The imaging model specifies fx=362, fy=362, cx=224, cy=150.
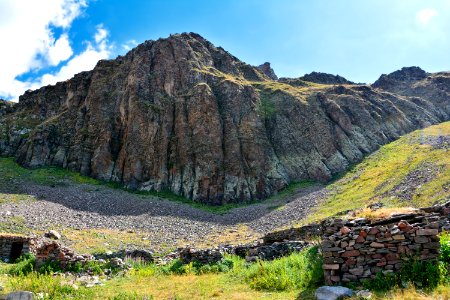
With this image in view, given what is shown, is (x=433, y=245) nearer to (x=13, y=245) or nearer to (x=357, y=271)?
(x=357, y=271)

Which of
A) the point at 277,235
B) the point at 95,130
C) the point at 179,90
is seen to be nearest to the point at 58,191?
the point at 95,130

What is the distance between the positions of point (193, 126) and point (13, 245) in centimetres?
6125

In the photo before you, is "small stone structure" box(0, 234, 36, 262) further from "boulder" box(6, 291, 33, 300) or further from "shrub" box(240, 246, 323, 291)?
"shrub" box(240, 246, 323, 291)

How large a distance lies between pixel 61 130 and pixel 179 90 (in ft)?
99.8

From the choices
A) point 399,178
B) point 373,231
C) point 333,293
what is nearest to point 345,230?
point 373,231

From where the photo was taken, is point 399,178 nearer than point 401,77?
Yes

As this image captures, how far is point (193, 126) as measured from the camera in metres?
83.8

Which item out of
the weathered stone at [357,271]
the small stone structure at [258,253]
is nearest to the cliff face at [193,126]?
the small stone structure at [258,253]

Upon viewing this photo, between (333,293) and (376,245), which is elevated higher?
(376,245)

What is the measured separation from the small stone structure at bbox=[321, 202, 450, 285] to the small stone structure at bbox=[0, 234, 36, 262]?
1991 centimetres

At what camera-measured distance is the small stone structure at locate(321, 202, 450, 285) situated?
10.9 metres

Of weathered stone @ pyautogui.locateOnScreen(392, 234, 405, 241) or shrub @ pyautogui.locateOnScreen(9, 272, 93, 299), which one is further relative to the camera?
shrub @ pyautogui.locateOnScreen(9, 272, 93, 299)

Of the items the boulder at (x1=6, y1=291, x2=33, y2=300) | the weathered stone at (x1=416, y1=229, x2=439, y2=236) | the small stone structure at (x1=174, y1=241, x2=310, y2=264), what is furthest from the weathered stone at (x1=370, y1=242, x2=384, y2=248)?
the boulder at (x1=6, y1=291, x2=33, y2=300)

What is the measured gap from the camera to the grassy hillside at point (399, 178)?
3944cm
